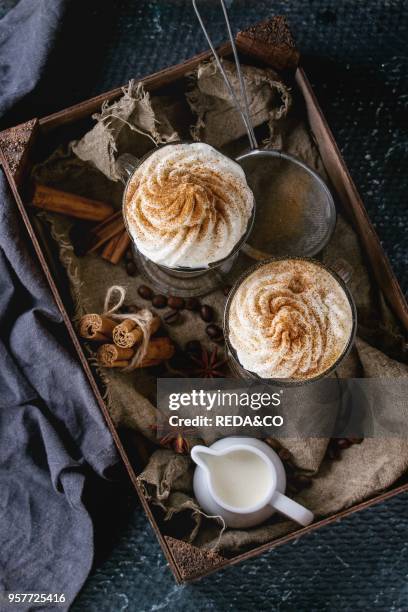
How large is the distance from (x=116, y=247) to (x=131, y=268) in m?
0.04

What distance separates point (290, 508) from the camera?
1010mm

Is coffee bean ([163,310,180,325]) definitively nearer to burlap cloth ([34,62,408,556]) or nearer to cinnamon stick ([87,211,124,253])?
burlap cloth ([34,62,408,556])

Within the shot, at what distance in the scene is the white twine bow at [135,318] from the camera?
1.09 metres

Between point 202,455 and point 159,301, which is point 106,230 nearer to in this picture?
point 159,301

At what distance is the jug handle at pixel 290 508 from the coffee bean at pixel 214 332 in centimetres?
27

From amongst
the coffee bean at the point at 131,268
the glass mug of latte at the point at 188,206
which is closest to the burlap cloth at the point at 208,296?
the coffee bean at the point at 131,268

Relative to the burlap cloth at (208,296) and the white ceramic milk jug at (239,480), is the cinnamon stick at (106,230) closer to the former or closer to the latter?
the burlap cloth at (208,296)

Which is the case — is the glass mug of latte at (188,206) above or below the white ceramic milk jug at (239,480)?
above

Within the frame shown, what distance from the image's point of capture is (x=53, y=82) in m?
1.19

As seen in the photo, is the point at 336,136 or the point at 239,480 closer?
the point at 239,480

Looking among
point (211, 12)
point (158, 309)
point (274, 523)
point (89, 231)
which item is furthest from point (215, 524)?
point (211, 12)

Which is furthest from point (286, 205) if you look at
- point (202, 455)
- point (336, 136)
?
point (202, 455)

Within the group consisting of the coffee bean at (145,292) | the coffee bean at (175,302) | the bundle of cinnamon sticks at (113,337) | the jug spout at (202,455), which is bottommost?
the jug spout at (202,455)

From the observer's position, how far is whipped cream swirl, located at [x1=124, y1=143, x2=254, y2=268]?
97 cm
